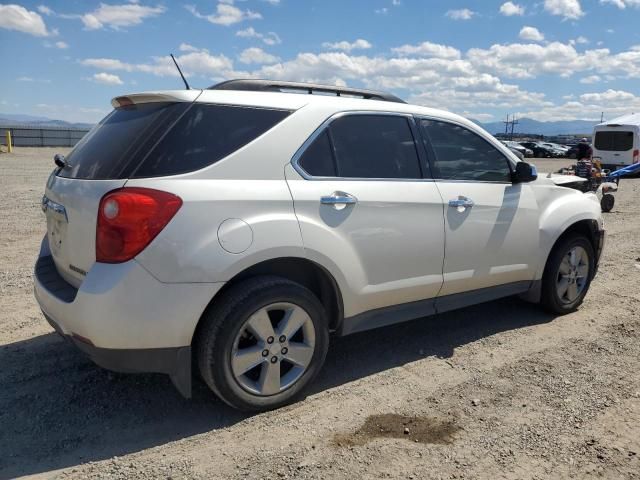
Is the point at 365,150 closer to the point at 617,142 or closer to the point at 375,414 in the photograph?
the point at 375,414

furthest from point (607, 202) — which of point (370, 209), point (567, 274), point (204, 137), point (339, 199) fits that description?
point (204, 137)

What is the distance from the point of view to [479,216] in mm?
4113

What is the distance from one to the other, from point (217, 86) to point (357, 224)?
1241mm

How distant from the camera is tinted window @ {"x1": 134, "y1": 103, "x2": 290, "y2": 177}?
2.91m

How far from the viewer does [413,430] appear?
3.11 meters

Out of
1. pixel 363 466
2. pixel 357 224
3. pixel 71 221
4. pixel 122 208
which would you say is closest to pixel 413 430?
pixel 363 466

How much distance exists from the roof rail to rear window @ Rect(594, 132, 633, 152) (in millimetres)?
26447

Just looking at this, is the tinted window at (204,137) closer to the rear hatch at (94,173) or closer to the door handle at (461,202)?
the rear hatch at (94,173)

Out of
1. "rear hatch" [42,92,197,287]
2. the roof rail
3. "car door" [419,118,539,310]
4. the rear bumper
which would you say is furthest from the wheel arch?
the roof rail

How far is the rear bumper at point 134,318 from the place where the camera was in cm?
272

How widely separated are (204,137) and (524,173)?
2.66 m

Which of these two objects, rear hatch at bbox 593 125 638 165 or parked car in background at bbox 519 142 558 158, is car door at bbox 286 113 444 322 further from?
parked car in background at bbox 519 142 558 158

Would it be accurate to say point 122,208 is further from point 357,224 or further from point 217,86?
point 357,224

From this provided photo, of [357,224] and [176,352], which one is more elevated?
[357,224]
